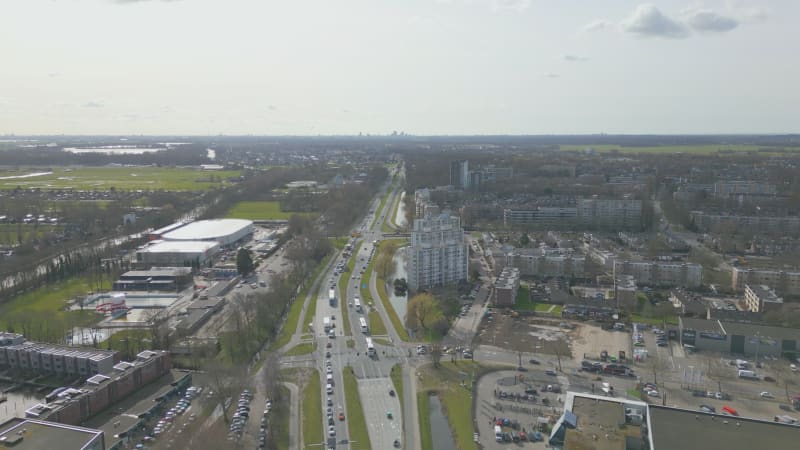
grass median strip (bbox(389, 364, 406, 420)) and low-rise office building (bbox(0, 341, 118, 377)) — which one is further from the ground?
low-rise office building (bbox(0, 341, 118, 377))

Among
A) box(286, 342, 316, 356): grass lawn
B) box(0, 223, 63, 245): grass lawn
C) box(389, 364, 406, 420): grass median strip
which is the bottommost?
box(389, 364, 406, 420): grass median strip

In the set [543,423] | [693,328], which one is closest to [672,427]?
[543,423]

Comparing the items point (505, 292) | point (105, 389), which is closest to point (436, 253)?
point (505, 292)

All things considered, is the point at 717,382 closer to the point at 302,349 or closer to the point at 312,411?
the point at 312,411

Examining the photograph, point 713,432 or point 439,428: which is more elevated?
point 713,432

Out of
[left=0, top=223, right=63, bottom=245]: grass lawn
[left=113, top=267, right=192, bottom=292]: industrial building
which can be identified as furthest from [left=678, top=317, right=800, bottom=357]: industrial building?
[left=0, top=223, right=63, bottom=245]: grass lawn

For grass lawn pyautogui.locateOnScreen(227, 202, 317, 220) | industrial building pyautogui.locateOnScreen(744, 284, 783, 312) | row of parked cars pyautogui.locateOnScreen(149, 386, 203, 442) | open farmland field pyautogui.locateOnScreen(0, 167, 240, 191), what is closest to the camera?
row of parked cars pyautogui.locateOnScreen(149, 386, 203, 442)

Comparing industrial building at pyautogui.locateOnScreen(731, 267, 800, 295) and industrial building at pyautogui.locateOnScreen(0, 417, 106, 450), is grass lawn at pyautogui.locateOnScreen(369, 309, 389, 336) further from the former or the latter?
industrial building at pyautogui.locateOnScreen(731, 267, 800, 295)
